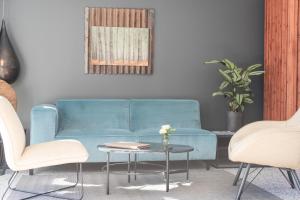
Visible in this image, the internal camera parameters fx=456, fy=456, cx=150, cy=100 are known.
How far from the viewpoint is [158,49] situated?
5.86m

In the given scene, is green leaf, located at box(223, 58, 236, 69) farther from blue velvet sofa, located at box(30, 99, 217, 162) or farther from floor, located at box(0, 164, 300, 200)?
floor, located at box(0, 164, 300, 200)

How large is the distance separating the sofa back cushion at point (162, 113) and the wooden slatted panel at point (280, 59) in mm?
1034

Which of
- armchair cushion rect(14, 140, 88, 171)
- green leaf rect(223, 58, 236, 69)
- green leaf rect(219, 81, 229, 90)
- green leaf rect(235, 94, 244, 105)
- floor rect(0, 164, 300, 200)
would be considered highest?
green leaf rect(223, 58, 236, 69)

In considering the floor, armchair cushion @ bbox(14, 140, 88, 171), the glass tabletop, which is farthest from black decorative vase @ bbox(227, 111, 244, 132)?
armchair cushion @ bbox(14, 140, 88, 171)

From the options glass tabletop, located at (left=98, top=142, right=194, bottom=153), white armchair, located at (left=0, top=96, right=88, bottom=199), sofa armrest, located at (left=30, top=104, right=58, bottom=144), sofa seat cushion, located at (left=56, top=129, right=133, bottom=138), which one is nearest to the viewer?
white armchair, located at (left=0, top=96, right=88, bottom=199)

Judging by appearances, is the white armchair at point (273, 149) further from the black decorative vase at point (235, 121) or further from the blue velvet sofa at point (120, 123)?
the black decorative vase at point (235, 121)

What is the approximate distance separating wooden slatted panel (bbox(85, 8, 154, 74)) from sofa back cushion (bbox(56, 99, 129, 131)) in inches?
19.9

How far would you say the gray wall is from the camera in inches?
220

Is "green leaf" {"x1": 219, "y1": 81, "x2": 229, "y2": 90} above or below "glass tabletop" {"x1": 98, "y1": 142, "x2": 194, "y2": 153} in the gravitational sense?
above

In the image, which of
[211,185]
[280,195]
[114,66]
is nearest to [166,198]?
[211,185]

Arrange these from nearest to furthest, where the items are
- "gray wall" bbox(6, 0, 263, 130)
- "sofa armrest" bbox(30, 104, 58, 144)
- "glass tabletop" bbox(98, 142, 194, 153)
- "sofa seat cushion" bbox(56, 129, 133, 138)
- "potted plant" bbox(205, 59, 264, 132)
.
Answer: "glass tabletop" bbox(98, 142, 194, 153) < "sofa armrest" bbox(30, 104, 58, 144) < "sofa seat cushion" bbox(56, 129, 133, 138) < "potted plant" bbox(205, 59, 264, 132) < "gray wall" bbox(6, 0, 263, 130)

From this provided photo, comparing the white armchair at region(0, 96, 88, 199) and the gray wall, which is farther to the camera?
the gray wall

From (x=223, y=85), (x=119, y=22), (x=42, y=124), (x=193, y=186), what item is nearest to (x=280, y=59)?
(x=223, y=85)

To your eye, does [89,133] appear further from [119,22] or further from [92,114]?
[119,22]
